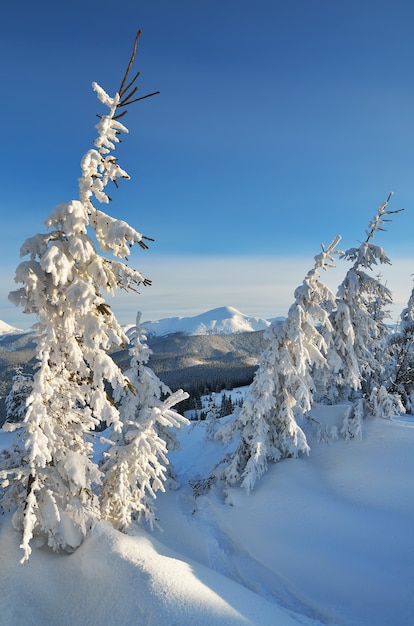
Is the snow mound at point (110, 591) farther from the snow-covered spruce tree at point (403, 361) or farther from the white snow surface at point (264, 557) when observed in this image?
the snow-covered spruce tree at point (403, 361)

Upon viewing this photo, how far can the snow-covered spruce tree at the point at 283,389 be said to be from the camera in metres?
15.4

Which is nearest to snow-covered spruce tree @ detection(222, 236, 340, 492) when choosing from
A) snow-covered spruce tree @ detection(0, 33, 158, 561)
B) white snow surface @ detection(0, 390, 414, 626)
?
white snow surface @ detection(0, 390, 414, 626)

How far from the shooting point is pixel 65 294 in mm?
7293

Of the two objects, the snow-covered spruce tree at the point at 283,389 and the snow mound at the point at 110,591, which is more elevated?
the snow-covered spruce tree at the point at 283,389

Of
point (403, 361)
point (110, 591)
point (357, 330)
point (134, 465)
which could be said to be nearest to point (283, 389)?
point (357, 330)

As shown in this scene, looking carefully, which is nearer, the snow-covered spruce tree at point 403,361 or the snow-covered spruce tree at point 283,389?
the snow-covered spruce tree at point 283,389

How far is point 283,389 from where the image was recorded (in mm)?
16656

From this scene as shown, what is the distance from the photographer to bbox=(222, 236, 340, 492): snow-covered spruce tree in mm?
15414

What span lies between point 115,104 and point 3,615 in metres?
9.94

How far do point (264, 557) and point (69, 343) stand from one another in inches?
438

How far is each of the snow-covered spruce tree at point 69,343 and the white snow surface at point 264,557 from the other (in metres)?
0.93

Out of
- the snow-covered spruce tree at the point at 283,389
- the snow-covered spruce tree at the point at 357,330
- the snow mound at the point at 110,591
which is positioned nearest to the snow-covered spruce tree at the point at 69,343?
the snow mound at the point at 110,591

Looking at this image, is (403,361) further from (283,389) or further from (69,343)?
(69,343)

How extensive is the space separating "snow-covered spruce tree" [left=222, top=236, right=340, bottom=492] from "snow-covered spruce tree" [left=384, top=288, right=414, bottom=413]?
787 cm
